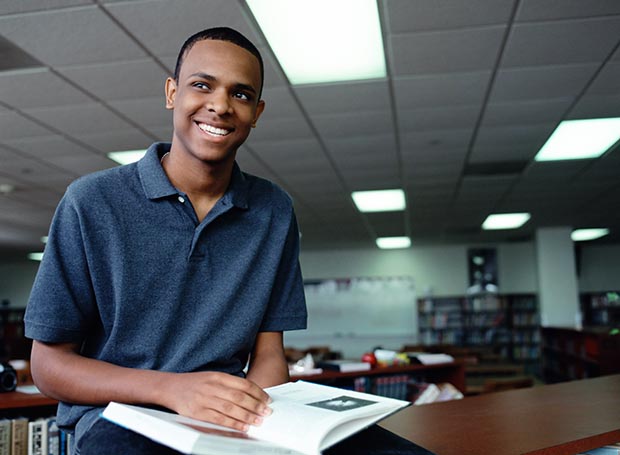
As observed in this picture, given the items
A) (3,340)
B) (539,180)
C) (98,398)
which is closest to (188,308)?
(98,398)

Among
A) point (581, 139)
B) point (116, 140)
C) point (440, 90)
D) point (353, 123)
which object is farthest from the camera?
point (581, 139)

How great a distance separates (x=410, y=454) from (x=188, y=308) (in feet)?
1.40

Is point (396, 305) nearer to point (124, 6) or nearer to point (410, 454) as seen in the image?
point (124, 6)

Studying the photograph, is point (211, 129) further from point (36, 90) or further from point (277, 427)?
point (36, 90)

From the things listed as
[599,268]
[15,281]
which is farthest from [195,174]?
[15,281]

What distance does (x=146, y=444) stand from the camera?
704 millimetres

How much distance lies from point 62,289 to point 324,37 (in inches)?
105

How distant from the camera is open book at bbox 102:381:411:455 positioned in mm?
642

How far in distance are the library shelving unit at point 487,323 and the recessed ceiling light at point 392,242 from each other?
4.58 ft

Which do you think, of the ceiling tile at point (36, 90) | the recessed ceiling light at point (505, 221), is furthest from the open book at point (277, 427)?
the recessed ceiling light at point (505, 221)

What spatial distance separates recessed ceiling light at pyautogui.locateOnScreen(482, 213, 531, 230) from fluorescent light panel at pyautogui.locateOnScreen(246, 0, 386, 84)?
19.7 feet

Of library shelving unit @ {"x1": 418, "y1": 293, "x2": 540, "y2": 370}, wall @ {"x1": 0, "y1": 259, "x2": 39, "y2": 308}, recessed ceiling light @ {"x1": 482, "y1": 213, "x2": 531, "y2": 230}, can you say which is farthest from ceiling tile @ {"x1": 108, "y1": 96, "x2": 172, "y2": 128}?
wall @ {"x1": 0, "y1": 259, "x2": 39, "y2": 308}

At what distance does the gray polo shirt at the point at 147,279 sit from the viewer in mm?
912

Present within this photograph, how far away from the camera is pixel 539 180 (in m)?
6.71
